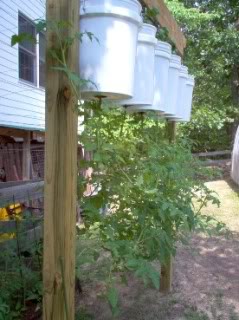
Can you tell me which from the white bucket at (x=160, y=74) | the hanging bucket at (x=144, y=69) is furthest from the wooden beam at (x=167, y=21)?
the hanging bucket at (x=144, y=69)

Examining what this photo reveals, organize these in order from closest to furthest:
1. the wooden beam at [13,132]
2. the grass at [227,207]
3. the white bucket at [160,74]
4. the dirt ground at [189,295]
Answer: the white bucket at [160,74]
the dirt ground at [189,295]
the grass at [227,207]
the wooden beam at [13,132]

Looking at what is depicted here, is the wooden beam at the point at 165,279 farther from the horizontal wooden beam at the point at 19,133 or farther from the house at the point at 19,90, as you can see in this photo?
the horizontal wooden beam at the point at 19,133

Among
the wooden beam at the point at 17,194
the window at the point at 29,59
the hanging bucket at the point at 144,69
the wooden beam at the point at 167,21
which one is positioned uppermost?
the window at the point at 29,59

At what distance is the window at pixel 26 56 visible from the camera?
26.9ft

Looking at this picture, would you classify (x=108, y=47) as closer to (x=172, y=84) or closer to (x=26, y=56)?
(x=172, y=84)

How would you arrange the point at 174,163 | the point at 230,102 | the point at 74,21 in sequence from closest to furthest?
the point at 74,21 → the point at 174,163 → the point at 230,102

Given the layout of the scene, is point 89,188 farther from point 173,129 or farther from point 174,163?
point 173,129

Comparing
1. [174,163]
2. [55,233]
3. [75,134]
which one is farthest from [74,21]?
[174,163]

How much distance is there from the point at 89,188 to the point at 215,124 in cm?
1185

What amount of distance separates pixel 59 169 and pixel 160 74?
Result: 114cm

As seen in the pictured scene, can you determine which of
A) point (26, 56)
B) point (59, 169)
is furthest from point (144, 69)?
point (26, 56)

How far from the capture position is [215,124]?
13578 mm

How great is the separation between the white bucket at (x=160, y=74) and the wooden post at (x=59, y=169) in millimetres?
855

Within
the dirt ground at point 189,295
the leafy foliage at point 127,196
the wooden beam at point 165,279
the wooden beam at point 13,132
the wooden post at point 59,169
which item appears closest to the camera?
the wooden post at point 59,169
